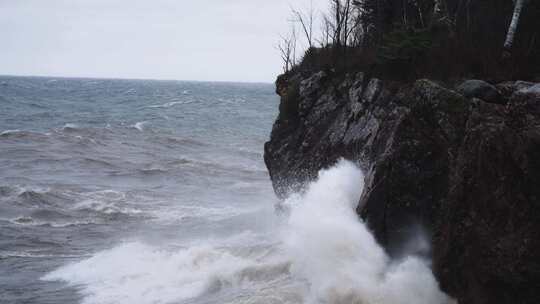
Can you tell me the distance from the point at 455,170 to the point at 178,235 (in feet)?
32.5

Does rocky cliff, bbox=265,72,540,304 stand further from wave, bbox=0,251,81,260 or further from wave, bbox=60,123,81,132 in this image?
wave, bbox=60,123,81,132

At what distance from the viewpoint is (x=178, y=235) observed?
57.1ft

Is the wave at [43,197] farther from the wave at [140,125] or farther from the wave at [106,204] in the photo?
the wave at [140,125]

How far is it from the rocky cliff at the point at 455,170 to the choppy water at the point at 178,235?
27.9 inches

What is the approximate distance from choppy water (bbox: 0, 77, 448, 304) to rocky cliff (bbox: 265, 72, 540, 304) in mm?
708

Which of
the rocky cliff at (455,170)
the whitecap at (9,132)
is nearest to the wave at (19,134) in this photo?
the whitecap at (9,132)

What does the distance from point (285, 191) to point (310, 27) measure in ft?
34.8

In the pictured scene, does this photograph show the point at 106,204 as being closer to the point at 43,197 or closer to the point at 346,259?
the point at 43,197

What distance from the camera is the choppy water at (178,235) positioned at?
11.3 m

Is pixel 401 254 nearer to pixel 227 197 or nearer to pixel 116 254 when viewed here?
pixel 116 254

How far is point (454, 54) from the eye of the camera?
45.6 ft

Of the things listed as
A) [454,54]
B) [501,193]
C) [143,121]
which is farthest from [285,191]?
[143,121]

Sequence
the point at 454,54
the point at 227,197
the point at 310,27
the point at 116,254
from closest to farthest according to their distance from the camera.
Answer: the point at 454,54 < the point at 116,254 < the point at 227,197 < the point at 310,27

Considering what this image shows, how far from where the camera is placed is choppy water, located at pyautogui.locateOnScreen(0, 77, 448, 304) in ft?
37.1
